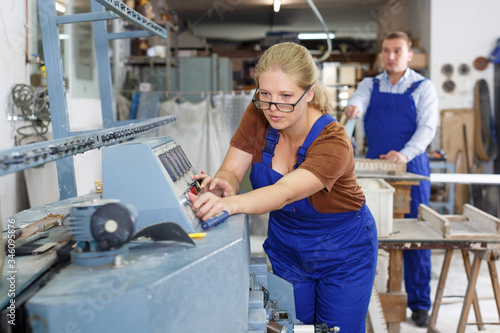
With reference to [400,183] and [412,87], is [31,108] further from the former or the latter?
[412,87]

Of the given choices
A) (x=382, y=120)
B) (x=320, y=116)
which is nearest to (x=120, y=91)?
(x=382, y=120)

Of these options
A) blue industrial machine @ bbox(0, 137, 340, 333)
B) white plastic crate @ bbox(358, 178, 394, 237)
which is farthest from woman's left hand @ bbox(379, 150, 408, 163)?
blue industrial machine @ bbox(0, 137, 340, 333)

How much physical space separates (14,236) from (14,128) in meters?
1.88

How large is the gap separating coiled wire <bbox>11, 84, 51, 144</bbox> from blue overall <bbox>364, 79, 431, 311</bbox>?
6.79 feet

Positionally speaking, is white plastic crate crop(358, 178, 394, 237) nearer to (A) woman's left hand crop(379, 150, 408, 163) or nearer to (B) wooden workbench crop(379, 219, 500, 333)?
(B) wooden workbench crop(379, 219, 500, 333)

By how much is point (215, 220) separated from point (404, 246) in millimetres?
1462

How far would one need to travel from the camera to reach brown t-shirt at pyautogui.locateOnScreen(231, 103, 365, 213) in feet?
4.75

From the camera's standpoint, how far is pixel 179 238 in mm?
989

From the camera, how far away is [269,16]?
900cm

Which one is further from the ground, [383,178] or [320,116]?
[320,116]

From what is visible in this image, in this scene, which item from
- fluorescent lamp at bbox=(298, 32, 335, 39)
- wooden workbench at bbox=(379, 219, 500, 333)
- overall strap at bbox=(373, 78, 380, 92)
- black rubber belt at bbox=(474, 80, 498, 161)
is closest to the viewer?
wooden workbench at bbox=(379, 219, 500, 333)

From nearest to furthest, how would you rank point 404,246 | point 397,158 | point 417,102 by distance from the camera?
point 404,246 → point 397,158 → point 417,102

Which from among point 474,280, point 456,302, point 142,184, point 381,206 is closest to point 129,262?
point 142,184

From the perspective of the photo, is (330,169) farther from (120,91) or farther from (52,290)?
(120,91)
